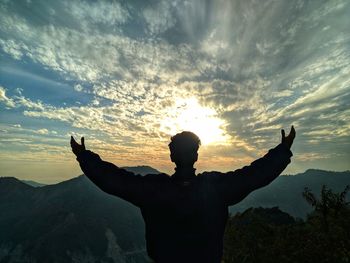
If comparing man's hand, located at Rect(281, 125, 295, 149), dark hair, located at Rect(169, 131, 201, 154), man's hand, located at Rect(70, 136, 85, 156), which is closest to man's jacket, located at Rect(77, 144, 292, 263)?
man's hand, located at Rect(70, 136, 85, 156)

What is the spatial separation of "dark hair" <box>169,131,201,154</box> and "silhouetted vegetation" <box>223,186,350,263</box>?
29996mm

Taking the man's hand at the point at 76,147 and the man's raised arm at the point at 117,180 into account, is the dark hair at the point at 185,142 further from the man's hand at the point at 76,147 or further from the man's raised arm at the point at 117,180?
the man's hand at the point at 76,147

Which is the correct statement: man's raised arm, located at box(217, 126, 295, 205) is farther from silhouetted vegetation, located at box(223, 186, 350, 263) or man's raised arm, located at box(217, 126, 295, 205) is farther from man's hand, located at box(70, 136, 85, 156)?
silhouetted vegetation, located at box(223, 186, 350, 263)

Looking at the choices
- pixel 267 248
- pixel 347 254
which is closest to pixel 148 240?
pixel 347 254

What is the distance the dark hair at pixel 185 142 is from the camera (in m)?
3.66

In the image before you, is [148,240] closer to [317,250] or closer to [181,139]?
[181,139]

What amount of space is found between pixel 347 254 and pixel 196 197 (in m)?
31.5

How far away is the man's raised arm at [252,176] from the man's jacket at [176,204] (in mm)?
12

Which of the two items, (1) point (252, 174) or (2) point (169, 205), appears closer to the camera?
(2) point (169, 205)

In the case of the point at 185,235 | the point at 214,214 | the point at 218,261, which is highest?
the point at 214,214

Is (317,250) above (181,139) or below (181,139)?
below

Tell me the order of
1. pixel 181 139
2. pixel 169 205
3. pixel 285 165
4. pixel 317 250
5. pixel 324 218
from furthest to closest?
pixel 324 218, pixel 317 250, pixel 285 165, pixel 181 139, pixel 169 205

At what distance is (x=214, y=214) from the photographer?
11.5ft

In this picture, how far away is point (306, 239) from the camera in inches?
1577
